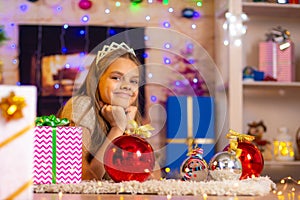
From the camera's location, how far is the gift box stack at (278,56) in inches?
125

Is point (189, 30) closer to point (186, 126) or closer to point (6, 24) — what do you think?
point (186, 126)

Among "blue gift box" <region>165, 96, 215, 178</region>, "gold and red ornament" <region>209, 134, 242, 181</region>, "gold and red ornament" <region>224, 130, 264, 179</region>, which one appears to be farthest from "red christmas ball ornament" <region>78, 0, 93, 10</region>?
"gold and red ornament" <region>209, 134, 242, 181</region>

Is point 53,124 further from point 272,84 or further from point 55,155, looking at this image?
point 272,84

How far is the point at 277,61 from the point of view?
3.20m

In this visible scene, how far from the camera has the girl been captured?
1.57 metres

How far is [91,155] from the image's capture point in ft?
5.14

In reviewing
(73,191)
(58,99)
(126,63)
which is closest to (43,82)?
(58,99)

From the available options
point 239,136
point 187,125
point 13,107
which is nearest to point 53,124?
point 239,136

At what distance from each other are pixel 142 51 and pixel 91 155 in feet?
6.07

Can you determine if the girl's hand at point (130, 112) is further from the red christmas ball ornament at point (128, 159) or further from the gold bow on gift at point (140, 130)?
the red christmas ball ornament at point (128, 159)

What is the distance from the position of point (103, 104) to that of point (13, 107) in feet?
2.77

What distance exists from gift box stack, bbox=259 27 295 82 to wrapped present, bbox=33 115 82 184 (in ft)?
6.45

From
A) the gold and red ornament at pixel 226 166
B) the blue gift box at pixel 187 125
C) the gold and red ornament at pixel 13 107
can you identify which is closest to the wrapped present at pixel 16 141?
the gold and red ornament at pixel 13 107

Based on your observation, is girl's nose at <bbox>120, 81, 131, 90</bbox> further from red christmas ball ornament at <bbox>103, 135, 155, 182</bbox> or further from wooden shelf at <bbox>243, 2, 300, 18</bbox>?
wooden shelf at <bbox>243, 2, 300, 18</bbox>
